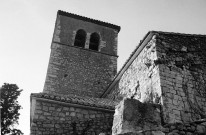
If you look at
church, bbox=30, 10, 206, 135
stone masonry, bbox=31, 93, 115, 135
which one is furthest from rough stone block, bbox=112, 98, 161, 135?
stone masonry, bbox=31, 93, 115, 135

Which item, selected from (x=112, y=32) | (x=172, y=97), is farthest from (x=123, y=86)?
(x=112, y=32)

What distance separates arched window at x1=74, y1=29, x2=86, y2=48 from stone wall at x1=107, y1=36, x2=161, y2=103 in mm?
5944

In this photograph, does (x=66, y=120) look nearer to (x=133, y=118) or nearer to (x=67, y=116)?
(x=67, y=116)

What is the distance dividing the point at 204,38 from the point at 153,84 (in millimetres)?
2893

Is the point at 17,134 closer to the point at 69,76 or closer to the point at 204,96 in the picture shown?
the point at 69,76

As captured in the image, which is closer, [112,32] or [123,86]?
[123,86]

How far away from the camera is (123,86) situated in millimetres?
9133

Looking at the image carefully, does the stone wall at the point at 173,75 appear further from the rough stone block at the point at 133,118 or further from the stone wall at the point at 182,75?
A: the rough stone block at the point at 133,118

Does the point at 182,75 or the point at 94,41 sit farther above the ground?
the point at 94,41

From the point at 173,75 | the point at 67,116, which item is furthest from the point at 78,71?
the point at 173,75

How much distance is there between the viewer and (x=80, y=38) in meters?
15.0

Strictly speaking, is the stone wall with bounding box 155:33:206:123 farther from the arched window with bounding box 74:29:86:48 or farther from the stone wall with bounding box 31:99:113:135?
the arched window with bounding box 74:29:86:48

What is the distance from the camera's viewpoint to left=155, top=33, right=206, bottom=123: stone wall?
19.1ft

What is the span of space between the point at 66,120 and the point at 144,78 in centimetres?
265
